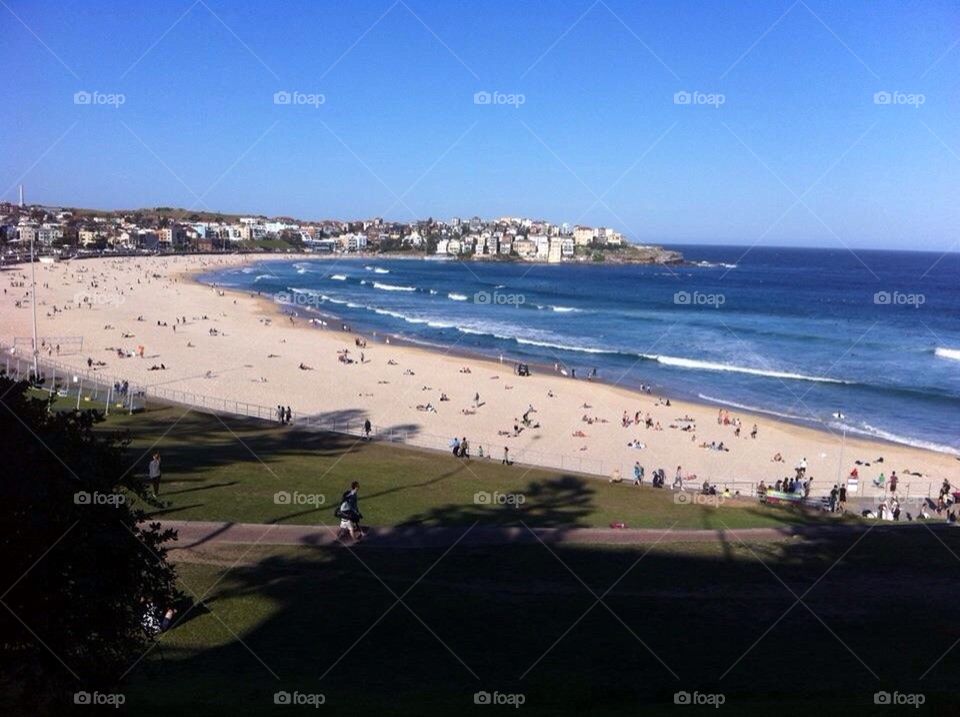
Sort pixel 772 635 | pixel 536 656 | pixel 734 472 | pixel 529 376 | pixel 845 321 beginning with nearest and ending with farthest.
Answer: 1. pixel 536 656
2. pixel 772 635
3. pixel 734 472
4. pixel 529 376
5. pixel 845 321

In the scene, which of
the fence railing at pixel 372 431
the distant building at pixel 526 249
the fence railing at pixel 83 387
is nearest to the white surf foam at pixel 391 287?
the fence railing at pixel 83 387

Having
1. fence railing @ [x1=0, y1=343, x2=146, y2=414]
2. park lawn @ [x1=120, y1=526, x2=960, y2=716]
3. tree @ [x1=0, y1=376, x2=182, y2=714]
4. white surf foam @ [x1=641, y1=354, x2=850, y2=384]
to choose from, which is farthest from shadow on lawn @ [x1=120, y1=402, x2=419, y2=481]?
white surf foam @ [x1=641, y1=354, x2=850, y2=384]

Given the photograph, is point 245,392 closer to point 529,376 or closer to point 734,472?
point 529,376

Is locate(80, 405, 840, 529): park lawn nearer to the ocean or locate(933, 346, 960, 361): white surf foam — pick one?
the ocean

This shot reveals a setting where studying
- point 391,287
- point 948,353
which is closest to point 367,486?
point 948,353

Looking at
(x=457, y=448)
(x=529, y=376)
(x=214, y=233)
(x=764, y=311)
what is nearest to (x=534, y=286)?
(x=764, y=311)

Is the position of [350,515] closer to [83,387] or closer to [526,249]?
[83,387]
